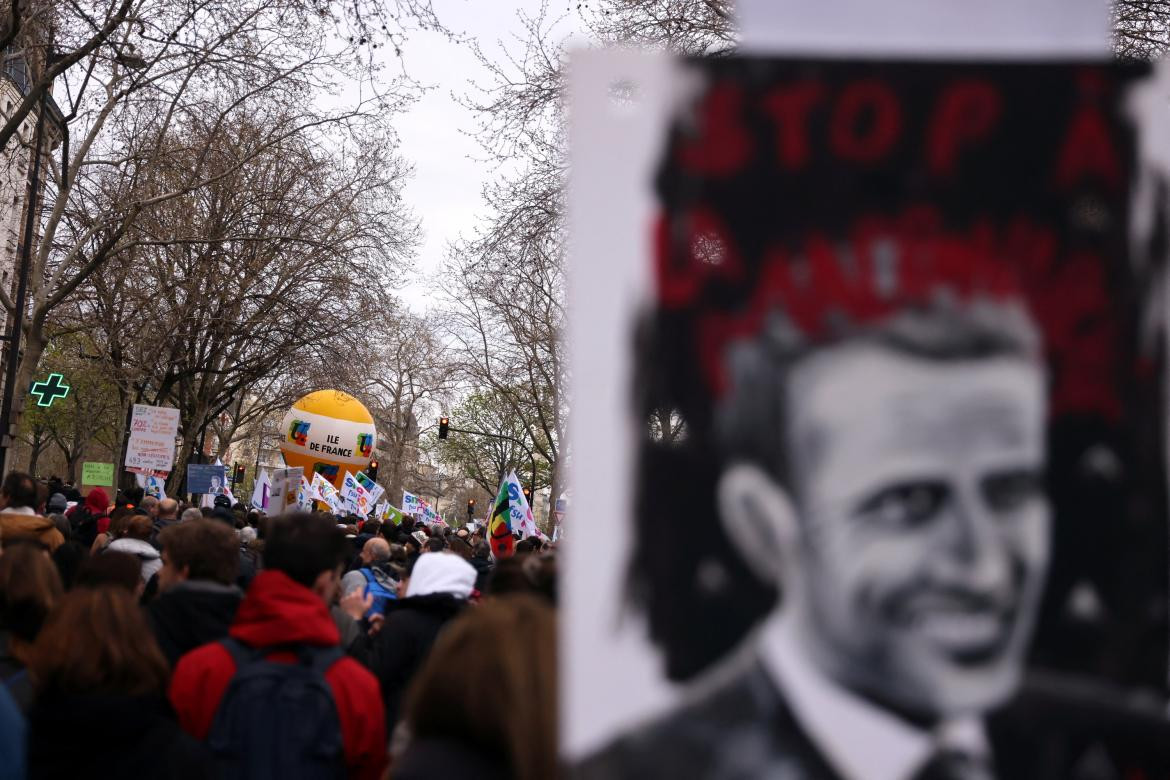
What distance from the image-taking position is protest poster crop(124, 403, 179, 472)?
864 inches

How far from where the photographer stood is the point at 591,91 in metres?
1.96

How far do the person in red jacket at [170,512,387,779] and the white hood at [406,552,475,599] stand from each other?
1366 millimetres

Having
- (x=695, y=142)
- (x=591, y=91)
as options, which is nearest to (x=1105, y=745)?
(x=695, y=142)

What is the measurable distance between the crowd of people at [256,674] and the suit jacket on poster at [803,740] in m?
0.44

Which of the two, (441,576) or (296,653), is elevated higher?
(441,576)

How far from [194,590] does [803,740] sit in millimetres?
3230

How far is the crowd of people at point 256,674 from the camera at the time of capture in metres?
2.29

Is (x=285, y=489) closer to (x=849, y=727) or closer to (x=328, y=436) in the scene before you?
(x=849, y=727)

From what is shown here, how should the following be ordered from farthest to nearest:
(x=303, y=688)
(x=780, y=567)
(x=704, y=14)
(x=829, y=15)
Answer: (x=704, y=14)
(x=303, y=688)
(x=829, y=15)
(x=780, y=567)

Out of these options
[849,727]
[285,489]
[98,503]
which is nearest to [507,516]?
[285,489]

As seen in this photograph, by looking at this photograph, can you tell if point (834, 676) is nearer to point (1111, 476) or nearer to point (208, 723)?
point (1111, 476)

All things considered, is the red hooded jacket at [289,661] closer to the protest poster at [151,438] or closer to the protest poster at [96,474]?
the protest poster at [151,438]

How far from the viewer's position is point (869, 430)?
6.16 ft

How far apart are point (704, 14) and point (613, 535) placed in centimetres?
1511
